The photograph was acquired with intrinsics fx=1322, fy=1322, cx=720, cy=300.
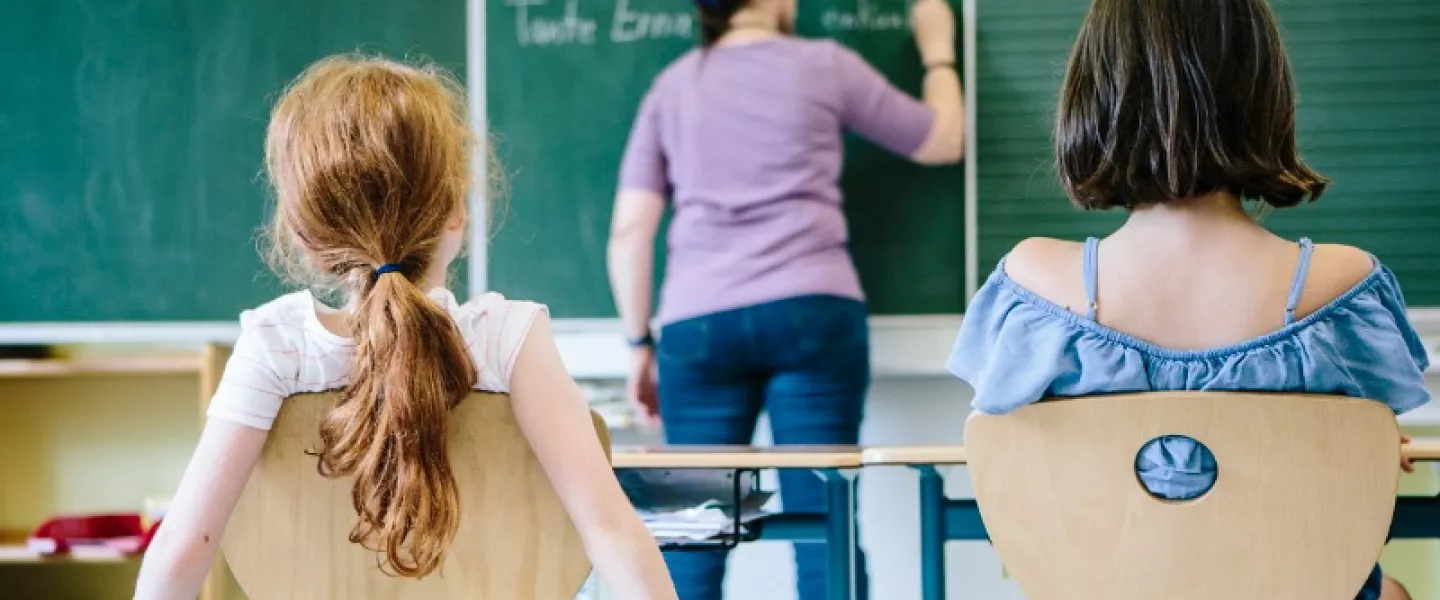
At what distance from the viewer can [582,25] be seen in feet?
9.96

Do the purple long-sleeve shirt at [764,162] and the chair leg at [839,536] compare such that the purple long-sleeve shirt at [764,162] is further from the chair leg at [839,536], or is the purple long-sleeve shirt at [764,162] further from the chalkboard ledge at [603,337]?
the chair leg at [839,536]

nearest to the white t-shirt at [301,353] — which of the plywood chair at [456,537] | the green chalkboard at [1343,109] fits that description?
the plywood chair at [456,537]

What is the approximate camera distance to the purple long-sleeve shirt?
2645 mm

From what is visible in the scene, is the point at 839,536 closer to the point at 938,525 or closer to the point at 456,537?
the point at 938,525

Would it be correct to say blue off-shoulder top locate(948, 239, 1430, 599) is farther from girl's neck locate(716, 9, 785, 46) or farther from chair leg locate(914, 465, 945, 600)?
girl's neck locate(716, 9, 785, 46)

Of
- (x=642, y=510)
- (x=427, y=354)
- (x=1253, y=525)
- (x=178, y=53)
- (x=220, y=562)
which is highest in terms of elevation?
(x=178, y=53)

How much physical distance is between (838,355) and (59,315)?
1889 millimetres

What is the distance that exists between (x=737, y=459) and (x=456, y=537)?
75 centimetres

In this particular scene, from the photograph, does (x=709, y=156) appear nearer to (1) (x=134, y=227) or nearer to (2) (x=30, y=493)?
(1) (x=134, y=227)

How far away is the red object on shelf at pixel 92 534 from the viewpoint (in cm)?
305

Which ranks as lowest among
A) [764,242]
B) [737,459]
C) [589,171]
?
[737,459]

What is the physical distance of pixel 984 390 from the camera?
1.42m

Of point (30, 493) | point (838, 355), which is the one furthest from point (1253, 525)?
point (30, 493)

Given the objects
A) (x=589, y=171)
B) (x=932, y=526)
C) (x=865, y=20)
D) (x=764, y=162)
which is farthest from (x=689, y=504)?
(x=865, y=20)
